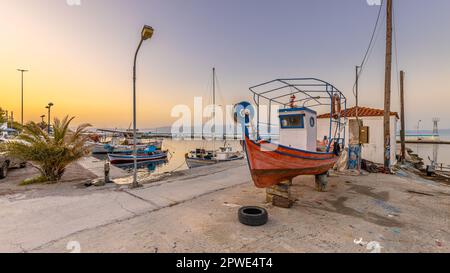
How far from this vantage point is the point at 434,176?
12.9 meters

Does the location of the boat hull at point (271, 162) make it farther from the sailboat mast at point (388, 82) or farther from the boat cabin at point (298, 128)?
the sailboat mast at point (388, 82)

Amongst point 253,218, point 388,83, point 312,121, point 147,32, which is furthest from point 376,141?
point 147,32

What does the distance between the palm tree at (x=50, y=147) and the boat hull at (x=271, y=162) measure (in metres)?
8.09

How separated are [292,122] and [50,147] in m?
9.92

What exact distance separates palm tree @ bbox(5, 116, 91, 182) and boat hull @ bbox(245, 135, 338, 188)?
8088 millimetres

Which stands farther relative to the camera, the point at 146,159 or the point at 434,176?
the point at 146,159

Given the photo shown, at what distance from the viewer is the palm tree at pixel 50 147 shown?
8.03 meters

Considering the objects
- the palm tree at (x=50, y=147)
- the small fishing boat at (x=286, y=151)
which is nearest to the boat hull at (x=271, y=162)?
the small fishing boat at (x=286, y=151)

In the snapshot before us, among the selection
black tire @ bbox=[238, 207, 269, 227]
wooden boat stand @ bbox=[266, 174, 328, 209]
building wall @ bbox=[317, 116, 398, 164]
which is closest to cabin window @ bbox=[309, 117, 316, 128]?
wooden boat stand @ bbox=[266, 174, 328, 209]

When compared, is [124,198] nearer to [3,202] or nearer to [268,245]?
[3,202]

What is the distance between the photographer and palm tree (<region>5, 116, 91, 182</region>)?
8031 millimetres

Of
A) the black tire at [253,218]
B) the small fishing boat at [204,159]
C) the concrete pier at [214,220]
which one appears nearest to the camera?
the concrete pier at [214,220]
